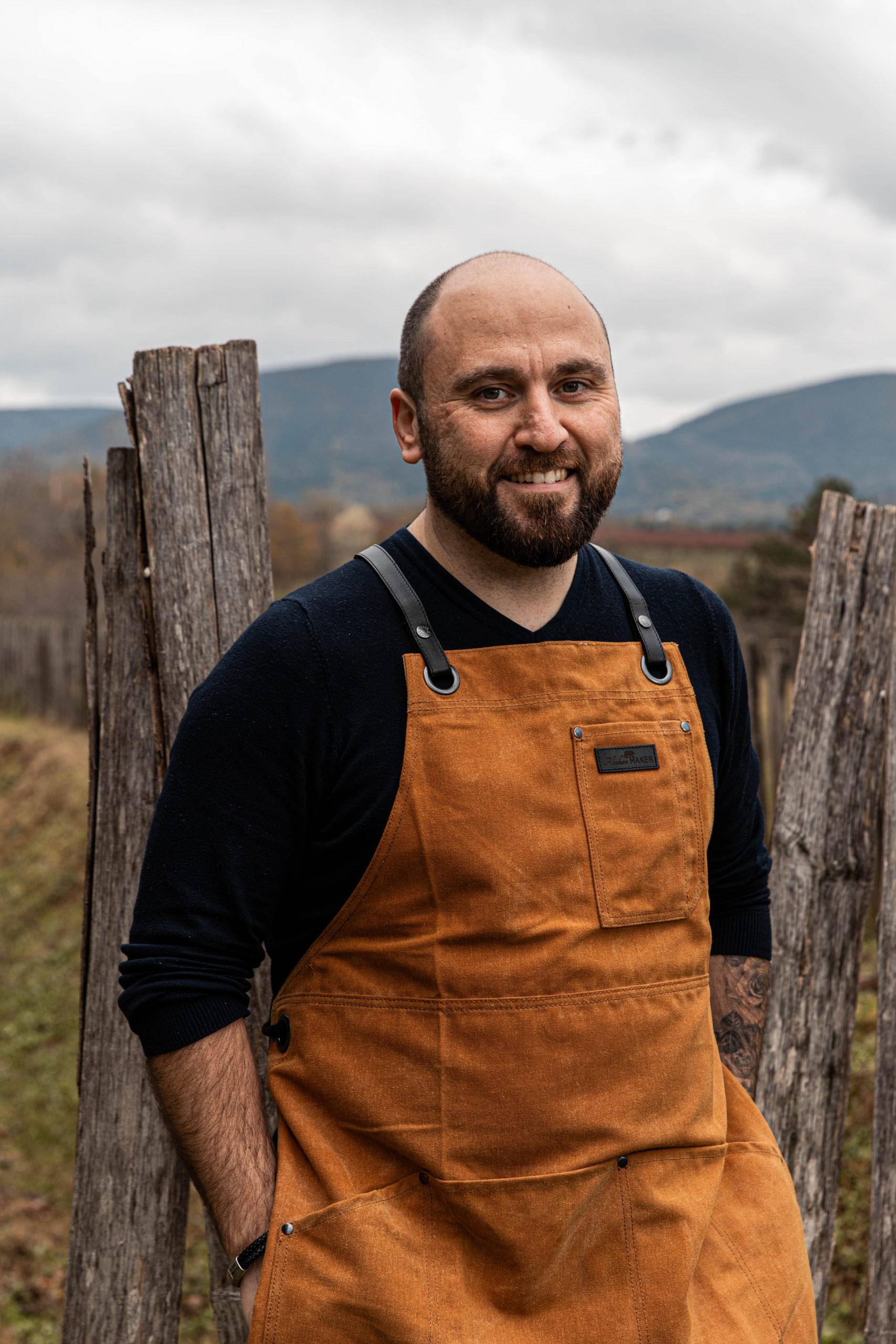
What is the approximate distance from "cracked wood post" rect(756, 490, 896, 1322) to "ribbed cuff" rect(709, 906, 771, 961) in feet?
1.75

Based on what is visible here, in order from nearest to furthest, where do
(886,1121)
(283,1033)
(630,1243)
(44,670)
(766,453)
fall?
1. (630,1243)
2. (283,1033)
3. (886,1121)
4. (44,670)
5. (766,453)

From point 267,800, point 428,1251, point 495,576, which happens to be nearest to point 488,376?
point 495,576

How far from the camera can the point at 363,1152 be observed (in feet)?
5.59

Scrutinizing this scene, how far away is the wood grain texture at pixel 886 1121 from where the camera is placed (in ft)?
8.26

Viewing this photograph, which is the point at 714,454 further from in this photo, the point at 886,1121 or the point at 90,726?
the point at 90,726

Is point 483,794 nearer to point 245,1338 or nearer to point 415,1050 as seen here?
point 415,1050

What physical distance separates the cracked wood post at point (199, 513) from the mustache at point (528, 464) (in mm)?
632

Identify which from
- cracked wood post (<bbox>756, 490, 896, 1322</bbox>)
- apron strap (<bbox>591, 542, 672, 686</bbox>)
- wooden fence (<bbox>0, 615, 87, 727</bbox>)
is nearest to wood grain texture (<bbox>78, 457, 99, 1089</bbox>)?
apron strap (<bbox>591, 542, 672, 686</bbox>)

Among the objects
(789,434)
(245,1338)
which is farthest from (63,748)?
(789,434)

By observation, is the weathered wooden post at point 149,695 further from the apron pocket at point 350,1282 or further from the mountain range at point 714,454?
the mountain range at point 714,454

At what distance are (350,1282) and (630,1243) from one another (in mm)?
437

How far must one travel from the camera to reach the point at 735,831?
2123mm

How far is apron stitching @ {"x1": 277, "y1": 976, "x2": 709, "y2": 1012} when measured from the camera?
1.65 metres

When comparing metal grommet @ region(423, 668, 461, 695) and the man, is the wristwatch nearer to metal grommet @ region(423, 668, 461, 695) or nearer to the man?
the man
